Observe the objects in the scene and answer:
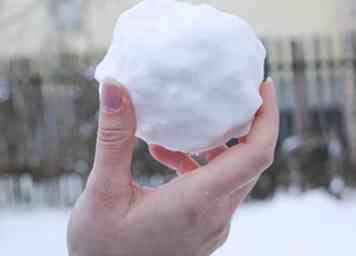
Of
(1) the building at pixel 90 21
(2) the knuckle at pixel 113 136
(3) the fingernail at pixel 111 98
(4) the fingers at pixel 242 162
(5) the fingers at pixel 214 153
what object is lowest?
(1) the building at pixel 90 21

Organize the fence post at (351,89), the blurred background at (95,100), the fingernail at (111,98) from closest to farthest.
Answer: the fingernail at (111,98)
the blurred background at (95,100)
the fence post at (351,89)

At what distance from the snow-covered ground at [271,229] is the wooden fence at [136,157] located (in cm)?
27

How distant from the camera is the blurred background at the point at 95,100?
133 inches

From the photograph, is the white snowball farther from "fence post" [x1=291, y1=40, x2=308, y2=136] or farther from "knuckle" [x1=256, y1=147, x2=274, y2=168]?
"fence post" [x1=291, y1=40, x2=308, y2=136]

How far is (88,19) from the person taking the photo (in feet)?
12.0

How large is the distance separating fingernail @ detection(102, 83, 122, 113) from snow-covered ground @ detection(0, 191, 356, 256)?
5.92 ft

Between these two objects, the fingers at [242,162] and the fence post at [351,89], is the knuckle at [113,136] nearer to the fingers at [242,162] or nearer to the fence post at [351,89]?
the fingers at [242,162]

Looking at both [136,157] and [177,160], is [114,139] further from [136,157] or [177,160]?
[136,157]

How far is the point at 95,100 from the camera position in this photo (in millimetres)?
3473

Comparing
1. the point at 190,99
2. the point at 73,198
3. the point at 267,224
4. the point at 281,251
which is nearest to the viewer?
the point at 190,99

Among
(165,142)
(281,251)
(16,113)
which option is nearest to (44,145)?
(16,113)

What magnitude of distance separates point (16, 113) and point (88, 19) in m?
0.67

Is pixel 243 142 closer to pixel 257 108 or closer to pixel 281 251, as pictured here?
pixel 257 108

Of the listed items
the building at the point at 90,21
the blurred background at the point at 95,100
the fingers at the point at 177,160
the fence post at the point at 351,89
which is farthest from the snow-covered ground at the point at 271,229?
the fingers at the point at 177,160
